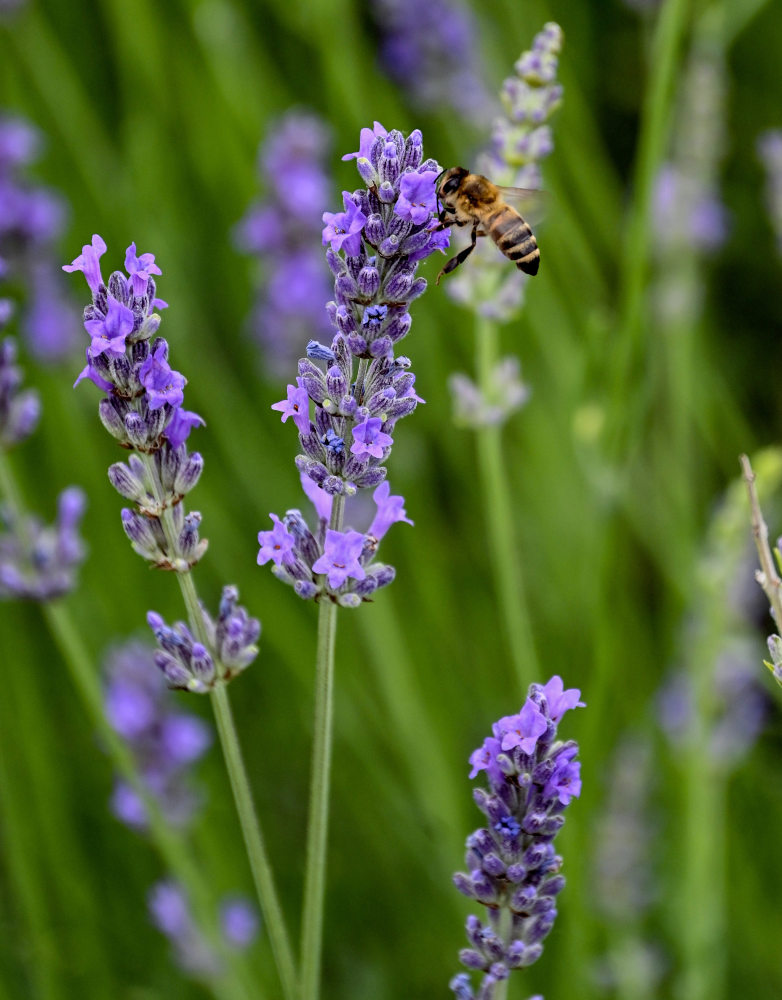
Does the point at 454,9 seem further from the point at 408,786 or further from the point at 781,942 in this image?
the point at 781,942

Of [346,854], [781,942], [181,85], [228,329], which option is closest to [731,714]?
[781,942]

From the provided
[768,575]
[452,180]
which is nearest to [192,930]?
[452,180]

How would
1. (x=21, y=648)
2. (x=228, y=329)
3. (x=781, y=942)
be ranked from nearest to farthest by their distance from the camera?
(x=781, y=942) → (x=21, y=648) → (x=228, y=329)

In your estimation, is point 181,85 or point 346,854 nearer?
point 346,854

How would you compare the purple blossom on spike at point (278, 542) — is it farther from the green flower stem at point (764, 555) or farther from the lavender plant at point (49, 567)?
the lavender plant at point (49, 567)

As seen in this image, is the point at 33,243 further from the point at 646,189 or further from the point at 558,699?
the point at 558,699

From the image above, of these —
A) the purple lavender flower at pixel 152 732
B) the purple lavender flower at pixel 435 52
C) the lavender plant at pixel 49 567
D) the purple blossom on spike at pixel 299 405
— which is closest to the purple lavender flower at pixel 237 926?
the purple lavender flower at pixel 152 732
